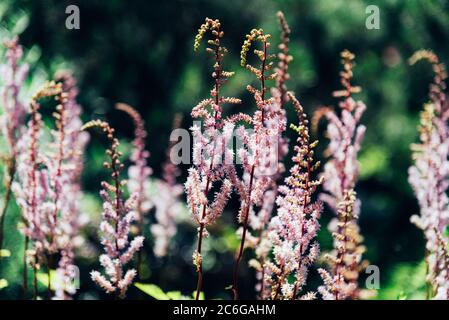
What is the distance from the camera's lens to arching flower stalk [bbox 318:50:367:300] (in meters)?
2.18

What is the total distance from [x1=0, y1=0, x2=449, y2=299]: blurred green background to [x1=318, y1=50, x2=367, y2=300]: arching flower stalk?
169 centimetres

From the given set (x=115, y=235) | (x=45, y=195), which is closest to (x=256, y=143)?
(x=115, y=235)

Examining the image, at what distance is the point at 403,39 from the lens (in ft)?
21.0

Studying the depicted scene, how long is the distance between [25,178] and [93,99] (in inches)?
117

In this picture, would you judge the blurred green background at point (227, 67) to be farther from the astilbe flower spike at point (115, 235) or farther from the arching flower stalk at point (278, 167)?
the astilbe flower spike at point (115, 235)

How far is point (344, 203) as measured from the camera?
2.13 meters

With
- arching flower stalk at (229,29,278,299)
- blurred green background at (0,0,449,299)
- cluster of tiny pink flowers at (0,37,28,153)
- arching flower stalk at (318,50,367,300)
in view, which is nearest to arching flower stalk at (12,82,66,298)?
cluster of tiny pink flowers at (0,37,28,153)

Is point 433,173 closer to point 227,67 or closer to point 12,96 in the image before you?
point 12,96

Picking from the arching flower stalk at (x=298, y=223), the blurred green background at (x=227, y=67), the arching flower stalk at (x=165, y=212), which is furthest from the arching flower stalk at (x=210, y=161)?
the blurred green background at (x=227, y=67)

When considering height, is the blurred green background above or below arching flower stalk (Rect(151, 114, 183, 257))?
above

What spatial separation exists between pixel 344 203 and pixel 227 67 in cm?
374

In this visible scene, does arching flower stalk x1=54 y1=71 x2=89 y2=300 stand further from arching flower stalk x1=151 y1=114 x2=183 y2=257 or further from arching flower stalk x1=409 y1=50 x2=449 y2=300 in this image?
arching flower stalk x1=409 y1=50 x2=449 y2=300

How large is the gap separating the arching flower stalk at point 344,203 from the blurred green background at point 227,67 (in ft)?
5.56

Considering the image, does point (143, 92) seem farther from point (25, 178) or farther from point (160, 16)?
point (25, 178)
